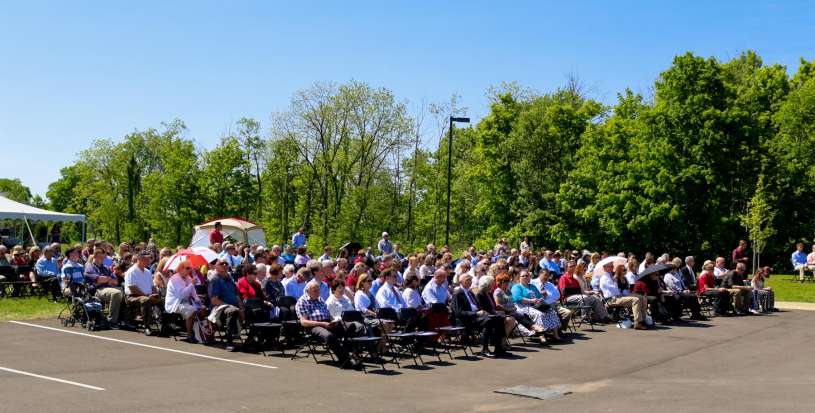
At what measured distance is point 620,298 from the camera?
1823 cm

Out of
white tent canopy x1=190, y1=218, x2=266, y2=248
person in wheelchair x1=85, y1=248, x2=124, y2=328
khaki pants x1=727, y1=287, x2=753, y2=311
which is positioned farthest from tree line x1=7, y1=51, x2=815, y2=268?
person in wheelchair x1=85, y1=248, x2=124, y2=328

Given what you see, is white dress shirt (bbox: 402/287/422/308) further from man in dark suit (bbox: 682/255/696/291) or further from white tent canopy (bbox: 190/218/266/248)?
white tent canopy (bbox: 190/218/266/248)

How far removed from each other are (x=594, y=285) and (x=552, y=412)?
36.4ft

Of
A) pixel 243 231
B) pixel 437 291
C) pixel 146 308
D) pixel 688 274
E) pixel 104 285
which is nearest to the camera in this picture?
pixel 437 291

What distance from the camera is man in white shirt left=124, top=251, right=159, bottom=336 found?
1492 cm

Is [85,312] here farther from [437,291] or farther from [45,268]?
[437,291]

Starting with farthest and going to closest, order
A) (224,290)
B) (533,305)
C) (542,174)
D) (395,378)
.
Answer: (542,174), (533,305), (224,290), (395,378)

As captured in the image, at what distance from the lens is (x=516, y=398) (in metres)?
10.1

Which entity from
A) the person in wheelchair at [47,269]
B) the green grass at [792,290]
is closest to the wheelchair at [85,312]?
the person in wheelchair at [47,269]

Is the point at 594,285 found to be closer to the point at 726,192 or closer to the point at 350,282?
the point at 350,282

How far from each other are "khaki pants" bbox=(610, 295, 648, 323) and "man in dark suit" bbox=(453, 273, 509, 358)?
4731mm

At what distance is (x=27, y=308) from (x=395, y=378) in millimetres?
10575

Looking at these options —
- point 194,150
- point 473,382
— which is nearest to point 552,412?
point 473,382

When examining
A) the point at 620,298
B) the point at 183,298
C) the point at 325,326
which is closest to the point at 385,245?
the point at 620,298
